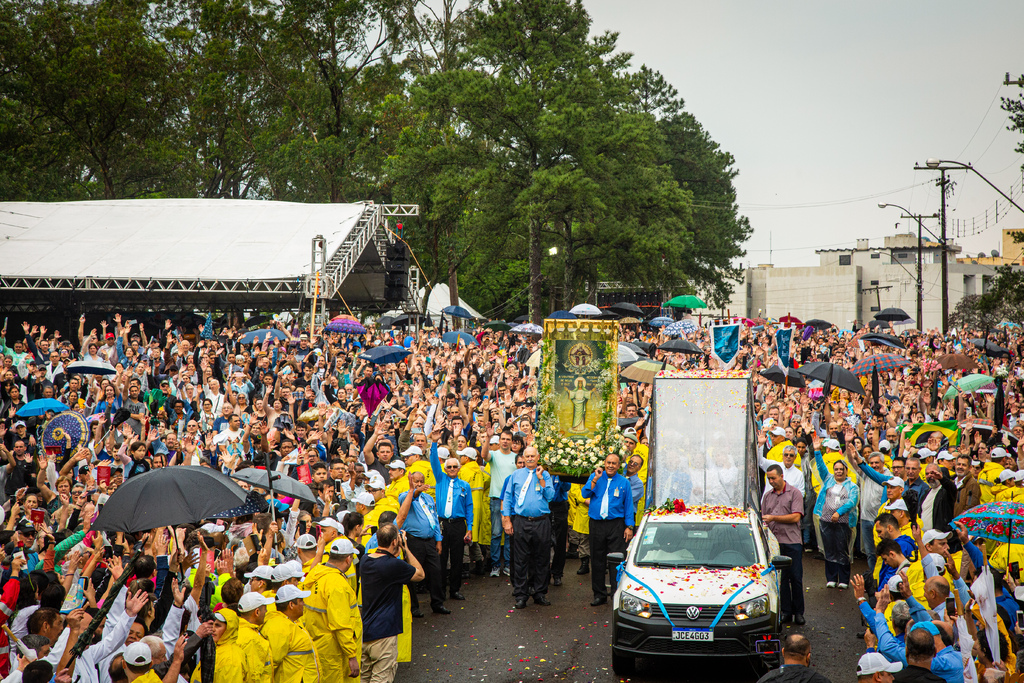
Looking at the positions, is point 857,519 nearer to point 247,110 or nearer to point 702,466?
point 702,466

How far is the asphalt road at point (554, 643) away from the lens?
352 inches

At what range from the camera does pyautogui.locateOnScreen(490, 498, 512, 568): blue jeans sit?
1276cm

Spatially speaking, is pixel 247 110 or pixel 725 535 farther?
pixel 247 110

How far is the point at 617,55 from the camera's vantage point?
39.3 m

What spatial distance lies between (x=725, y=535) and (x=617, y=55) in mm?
32911

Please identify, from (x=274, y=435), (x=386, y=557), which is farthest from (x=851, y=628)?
(x=274, y=435)

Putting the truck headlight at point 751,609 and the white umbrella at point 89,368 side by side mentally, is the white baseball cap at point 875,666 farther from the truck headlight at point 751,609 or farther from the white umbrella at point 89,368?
the white umbrella at point 89,368

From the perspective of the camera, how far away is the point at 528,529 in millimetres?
11398

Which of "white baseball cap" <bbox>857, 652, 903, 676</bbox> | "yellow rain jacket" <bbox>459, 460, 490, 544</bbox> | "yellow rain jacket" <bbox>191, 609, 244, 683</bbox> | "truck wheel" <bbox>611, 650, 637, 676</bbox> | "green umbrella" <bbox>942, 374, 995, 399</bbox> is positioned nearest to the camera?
"white baseball cap" <bbox>857, 652, 903, 676</bbox>

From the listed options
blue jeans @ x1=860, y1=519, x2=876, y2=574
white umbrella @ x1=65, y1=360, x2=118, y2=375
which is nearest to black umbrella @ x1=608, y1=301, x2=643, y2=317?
white umbrella @ x1=65, y1=360, x2=118, y2=375

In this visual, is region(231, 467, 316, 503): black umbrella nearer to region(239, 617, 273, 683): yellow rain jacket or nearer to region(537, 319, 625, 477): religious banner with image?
region(239, 617, 273, 683): yellow rain jacket

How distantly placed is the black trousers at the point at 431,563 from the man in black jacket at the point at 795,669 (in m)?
5.47

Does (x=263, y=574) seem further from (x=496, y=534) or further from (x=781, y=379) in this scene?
(x=781, y=379)

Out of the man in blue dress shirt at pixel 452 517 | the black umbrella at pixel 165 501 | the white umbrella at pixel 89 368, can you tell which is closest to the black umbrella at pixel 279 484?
the black umbrella at pixel 165 501
